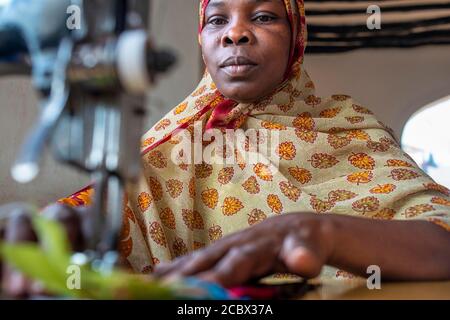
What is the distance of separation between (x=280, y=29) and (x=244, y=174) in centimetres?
35

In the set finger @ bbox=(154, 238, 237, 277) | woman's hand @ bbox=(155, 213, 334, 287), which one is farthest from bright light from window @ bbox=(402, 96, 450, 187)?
finger @ bbox=(154, 238, 237, 277)

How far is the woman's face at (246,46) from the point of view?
1.57 meters

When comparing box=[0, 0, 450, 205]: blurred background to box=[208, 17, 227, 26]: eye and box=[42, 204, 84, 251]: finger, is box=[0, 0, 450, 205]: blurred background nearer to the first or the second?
box=[208, 17, 227, 26]: eye

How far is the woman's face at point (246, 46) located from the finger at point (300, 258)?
30.9 inches

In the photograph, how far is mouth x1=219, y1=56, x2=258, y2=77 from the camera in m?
1.56

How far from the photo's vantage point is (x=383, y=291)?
38.4 inches

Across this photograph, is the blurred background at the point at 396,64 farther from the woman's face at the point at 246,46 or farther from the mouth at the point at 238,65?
the mouth at the point at 238,65

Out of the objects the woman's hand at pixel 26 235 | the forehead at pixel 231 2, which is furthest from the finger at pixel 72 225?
the forehead at pixel 231 2

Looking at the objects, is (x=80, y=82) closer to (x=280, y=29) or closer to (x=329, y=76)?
(x=280, y=29)

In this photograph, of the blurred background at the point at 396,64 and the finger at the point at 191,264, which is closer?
the finger at the point at 191,264

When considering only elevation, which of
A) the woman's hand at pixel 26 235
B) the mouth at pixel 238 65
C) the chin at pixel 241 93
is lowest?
the woman's hand at pixel 26 235

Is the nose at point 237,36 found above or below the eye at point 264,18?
below

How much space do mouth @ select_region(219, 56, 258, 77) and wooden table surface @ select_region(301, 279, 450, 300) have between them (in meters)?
0.62
